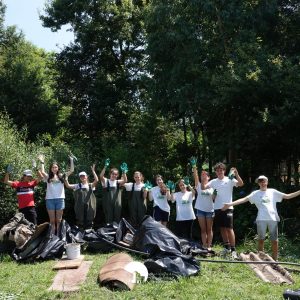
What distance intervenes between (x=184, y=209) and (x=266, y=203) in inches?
75.4

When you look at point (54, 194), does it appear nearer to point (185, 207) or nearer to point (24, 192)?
point (24, 192)

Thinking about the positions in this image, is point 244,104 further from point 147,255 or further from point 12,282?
point 12,282

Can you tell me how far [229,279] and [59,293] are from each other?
2.36 metres

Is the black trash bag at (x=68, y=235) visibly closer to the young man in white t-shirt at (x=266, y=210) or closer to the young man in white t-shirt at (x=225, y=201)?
the young man in white t-shirt at (x=225, y=201)

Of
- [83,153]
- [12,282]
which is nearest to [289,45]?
[83,153]

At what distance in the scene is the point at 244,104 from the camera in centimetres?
1229

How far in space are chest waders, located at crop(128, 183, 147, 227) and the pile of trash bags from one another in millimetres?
979

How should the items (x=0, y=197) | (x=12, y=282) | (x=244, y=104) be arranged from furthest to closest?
(x=244, y=104) < (x=0, y=197) < (x=12, y=282)

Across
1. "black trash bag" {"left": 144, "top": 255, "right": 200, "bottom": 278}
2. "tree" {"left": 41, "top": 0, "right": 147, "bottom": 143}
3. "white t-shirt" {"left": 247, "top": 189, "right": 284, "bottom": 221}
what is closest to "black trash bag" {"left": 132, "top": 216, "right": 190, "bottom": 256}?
"black trash bag" {"left": 144, "top": 255, "right": 200, "bottom": 278}

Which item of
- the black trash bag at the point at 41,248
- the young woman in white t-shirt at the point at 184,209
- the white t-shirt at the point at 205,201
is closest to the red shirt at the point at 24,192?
the black trash bag at the point at 41,248

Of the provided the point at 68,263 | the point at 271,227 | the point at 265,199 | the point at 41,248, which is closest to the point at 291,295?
the point at 271,227

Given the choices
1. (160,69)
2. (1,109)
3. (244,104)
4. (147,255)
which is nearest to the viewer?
(147,255)

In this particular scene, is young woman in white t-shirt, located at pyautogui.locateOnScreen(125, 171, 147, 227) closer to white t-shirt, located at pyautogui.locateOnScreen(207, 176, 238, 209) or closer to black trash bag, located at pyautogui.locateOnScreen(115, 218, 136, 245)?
black trash bag, located at pyautogui.locateOnScreen(115, 218, 136, 245)

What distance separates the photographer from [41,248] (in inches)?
302
